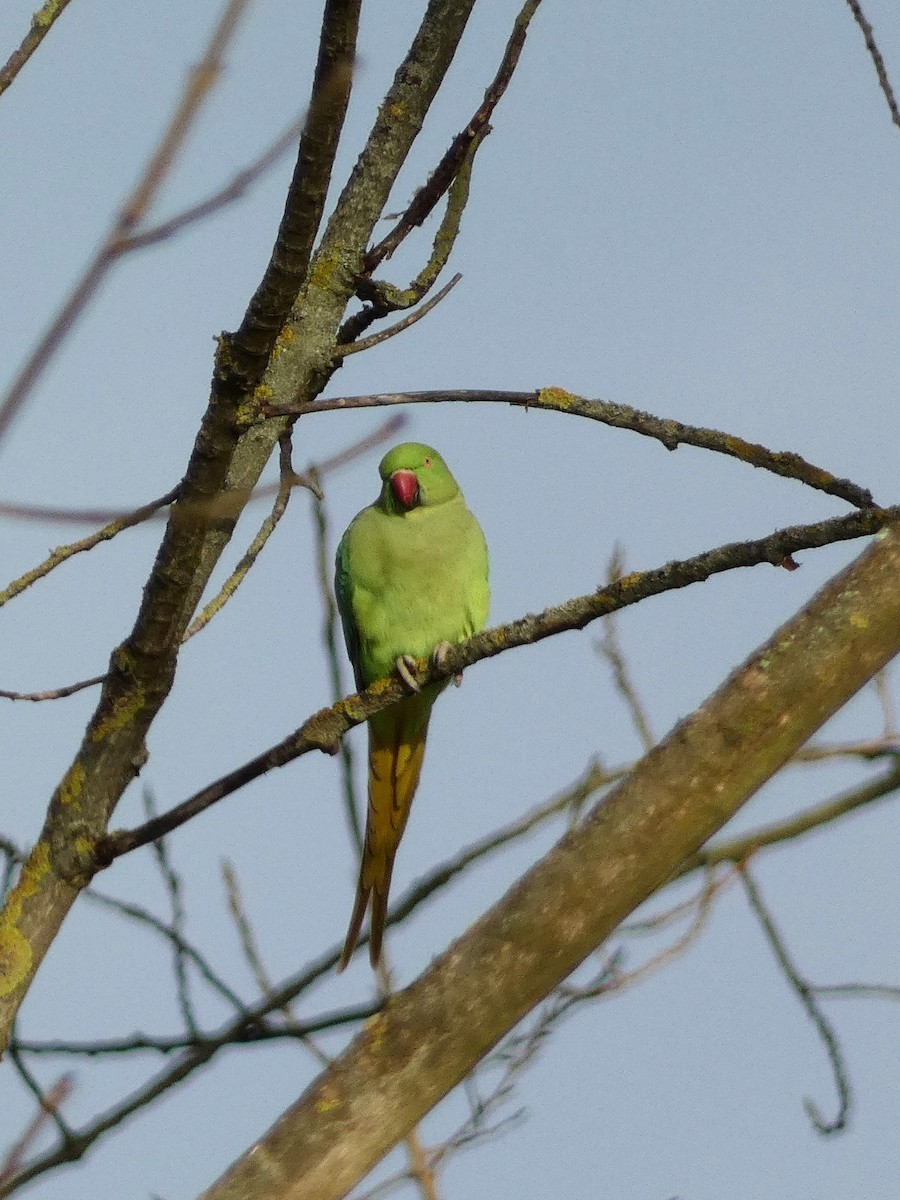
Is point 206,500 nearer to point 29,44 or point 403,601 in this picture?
point 29,44

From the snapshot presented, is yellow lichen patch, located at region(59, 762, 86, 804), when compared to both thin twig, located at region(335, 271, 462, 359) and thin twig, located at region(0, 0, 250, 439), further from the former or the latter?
thin twig, located at region(0, 0, 250, 439)

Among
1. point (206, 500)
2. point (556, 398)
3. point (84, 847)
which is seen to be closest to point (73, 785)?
point (84, 847)

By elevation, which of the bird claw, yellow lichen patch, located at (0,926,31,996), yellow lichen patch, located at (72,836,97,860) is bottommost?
yellow lichen patch, located at (0,926,31,996)

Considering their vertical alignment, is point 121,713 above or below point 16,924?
above

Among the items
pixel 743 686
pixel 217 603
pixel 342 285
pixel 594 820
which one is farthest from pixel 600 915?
pixel 342 285

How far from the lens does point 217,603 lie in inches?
91.0

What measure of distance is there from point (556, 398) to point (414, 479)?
213 cm

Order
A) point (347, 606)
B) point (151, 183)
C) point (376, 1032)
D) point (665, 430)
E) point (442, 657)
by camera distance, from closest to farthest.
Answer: point (151, 183), point (665, 430), point (376, 1032), point (442, 657), point (347, 606)

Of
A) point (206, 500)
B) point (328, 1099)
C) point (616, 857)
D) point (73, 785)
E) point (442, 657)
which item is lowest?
point (328, 1099)

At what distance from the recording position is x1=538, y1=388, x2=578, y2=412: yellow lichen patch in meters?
1.94

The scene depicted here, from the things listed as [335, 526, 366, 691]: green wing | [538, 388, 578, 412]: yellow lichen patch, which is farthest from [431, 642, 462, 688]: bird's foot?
[538, 388, 578, 412]: yellow lichen patch

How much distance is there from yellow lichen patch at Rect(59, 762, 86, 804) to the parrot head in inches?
78.0

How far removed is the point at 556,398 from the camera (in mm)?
1952

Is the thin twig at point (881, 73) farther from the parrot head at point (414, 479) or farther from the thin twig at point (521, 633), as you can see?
the parrot head at point (414, 479)
